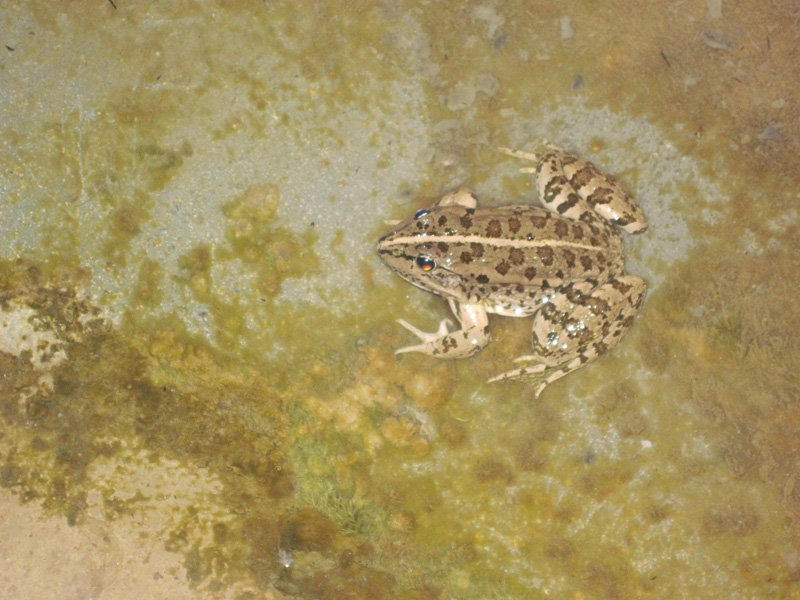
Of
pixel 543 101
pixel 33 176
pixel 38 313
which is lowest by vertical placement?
pixel 38 313

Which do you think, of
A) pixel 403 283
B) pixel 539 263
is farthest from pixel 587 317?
pixel 403 283

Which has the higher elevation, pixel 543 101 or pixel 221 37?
pixel 221 37

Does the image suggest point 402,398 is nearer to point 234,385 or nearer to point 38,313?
point 234,385

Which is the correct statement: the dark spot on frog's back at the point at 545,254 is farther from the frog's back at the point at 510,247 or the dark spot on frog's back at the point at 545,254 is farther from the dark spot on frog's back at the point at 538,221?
the dark spot on frog's back at the point at 538,221

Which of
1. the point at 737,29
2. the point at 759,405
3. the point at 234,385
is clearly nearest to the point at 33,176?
the point at 234,385

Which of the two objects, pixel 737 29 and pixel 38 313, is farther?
pixel 38 313

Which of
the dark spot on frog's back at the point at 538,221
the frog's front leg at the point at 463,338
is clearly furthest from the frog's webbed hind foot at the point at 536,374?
the dark spot on frog's back at the point at 538,221

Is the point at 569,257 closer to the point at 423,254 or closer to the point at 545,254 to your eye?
the point at 545,254

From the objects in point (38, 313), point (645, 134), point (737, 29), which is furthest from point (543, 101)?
point (38, 313)
